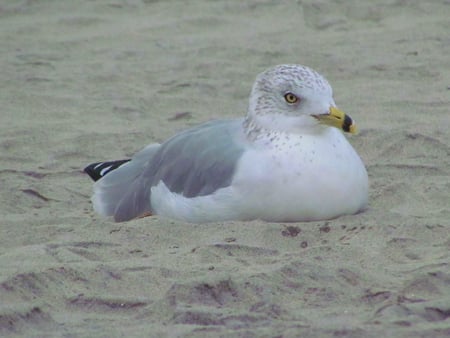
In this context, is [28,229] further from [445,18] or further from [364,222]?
[445,18]

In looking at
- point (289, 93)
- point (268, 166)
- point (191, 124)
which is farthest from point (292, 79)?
point (191, 124)

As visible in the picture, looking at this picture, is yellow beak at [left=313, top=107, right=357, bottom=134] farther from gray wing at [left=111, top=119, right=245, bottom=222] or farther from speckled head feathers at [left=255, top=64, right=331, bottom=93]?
gray wing at [left=111, top=119, right=245, bottom=222]

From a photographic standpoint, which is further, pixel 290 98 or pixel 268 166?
pixel 290 98

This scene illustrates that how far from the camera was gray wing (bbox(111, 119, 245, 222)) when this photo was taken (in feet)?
16.8

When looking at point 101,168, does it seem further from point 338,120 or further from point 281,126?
point 338,120

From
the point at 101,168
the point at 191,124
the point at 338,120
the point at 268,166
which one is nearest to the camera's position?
the point at 268,166

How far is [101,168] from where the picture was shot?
19.1 ft

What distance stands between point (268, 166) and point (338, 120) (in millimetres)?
322

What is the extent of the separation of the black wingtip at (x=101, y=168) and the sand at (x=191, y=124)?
100 mm

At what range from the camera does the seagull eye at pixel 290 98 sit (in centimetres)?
522

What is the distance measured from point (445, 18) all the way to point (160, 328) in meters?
4.79

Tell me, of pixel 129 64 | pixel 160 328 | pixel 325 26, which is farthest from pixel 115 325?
pixel 325 26

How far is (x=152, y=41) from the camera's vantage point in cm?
834

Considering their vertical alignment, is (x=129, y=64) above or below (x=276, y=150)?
below
